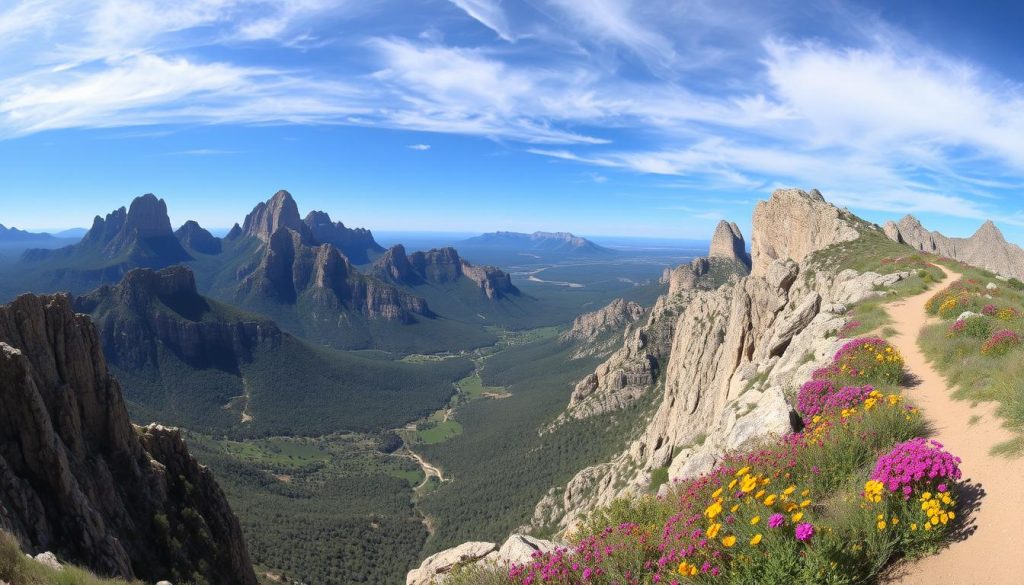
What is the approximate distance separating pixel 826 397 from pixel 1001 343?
594 centimetres

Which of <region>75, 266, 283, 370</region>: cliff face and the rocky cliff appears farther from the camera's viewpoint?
<region>75, 266, 283, 370</region>: cliff face

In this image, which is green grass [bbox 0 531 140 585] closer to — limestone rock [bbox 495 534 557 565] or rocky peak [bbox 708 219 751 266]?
limestone rock [bbox 495 534 557 565]

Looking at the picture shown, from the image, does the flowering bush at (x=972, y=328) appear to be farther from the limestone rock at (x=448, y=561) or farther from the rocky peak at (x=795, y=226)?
the rocky peak at (x=795, y=226)

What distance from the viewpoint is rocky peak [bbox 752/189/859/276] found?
6000cm

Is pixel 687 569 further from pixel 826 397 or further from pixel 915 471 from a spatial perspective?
pixel 826 397

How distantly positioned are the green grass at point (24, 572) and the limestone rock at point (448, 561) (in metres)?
7.39

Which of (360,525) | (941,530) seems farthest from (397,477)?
(941,530)

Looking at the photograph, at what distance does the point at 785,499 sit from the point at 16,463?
28.6 m

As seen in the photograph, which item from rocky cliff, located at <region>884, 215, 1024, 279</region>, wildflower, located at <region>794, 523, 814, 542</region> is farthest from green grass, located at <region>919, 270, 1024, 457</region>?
rocky cliff, located at <region>884, 215, 1024, 279</region>

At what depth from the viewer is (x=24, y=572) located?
8.97 m

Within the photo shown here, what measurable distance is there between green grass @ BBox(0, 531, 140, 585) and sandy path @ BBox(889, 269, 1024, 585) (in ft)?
46.5

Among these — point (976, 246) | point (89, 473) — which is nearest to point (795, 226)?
point (976, 246)

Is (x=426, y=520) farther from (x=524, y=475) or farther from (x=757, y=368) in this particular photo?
(x=757, y=368)

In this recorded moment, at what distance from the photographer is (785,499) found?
8.72 m
